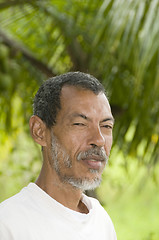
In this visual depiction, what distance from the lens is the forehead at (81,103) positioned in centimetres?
103

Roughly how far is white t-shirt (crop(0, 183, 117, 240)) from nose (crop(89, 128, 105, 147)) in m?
0.16

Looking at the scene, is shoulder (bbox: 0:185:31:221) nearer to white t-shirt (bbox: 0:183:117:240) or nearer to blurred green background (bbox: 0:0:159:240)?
white t-shirt (bbox: 0:183:117:240)

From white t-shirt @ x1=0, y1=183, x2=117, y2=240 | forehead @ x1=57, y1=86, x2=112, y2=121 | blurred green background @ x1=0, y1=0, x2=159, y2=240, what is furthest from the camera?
blurred green background @ x1=0, y1=0, x2=159, y2=240

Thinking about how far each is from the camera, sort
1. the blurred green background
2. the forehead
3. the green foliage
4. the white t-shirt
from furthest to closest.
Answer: the green foliage < the blurred green background < the forehead < the white t-shirt

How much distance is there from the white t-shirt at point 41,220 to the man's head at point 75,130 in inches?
2.5

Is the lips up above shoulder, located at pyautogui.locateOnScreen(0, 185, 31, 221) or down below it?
above

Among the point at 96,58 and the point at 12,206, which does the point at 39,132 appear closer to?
the point at 12,206

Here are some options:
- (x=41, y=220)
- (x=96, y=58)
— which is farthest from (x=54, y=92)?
(x=96, y=58)

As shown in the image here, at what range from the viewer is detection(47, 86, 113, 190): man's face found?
101cm

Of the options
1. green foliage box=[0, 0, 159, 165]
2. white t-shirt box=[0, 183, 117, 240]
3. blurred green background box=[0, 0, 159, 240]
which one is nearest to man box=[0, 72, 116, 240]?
white t-shirt box=[0, 183, 117, 240]

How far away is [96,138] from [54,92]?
16cm

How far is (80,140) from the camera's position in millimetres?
1014

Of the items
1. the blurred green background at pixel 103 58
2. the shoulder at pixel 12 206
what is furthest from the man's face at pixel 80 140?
the blurred green background at pixel 103 58

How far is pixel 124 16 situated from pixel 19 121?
1.44 m
